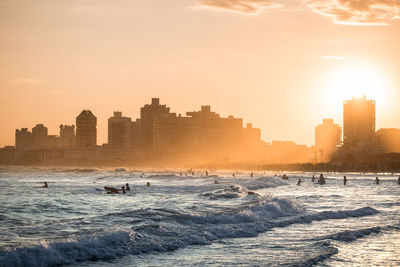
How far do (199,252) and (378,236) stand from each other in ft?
30.1

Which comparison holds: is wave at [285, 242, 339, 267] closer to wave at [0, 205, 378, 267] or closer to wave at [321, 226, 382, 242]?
wave at [0, 205, 378, 267]

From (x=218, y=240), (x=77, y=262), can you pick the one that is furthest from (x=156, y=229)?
(x=77, y=262)

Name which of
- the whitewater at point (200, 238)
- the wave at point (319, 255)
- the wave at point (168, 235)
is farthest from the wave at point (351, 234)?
the wave at point (319, 255)

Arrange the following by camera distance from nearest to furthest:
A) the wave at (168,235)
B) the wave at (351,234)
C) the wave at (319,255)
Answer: the wave at (319,255) → the wave at (168,235) → the wave at (351,234)

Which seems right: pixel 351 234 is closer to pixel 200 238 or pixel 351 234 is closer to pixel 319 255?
pixel 319 255

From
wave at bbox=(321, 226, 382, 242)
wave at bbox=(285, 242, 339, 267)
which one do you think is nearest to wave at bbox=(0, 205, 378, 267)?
wave at bbox=(285, 242, 339, 267)

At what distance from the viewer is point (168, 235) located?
2406cm

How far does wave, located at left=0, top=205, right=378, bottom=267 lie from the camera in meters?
18.4

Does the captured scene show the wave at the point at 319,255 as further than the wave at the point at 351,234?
No

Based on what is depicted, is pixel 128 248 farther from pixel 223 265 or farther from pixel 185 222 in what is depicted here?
pixel 185 222

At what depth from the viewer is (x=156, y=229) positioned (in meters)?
24.6

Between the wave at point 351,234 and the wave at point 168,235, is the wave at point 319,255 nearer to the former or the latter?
the wave at point 168,235

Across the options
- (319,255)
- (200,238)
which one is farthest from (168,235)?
(319,255)

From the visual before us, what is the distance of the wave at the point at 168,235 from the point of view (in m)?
18.4
